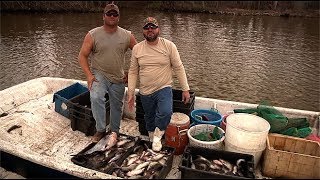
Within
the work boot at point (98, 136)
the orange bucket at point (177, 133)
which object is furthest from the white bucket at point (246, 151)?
the work boot at point (98, 136)

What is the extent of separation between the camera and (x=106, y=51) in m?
4.89

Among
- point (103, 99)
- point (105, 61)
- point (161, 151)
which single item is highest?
point (105, 61)

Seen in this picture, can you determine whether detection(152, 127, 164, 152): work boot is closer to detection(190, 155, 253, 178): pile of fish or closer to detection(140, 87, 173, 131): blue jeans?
detection(140, 87, 173, 131): blue jeans

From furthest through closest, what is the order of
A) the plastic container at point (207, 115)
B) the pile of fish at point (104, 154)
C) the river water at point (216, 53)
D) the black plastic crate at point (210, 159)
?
1. the river water at point (216, 53)
2. the plastic container at point (207, 115)
3. the pile of fish at point (104, 154)
4. the black plastic crate at point (210, 159)

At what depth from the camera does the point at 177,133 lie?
198 inches

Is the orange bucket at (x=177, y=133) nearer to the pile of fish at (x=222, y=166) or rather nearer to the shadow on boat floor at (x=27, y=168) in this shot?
the pile of fish at (x=222, y=166)

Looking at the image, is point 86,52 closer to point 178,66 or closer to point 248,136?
point 178,66

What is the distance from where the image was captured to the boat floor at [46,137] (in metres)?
4.47

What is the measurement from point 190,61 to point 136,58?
10.9 metres

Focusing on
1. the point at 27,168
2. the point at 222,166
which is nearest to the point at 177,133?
the point at 222,166

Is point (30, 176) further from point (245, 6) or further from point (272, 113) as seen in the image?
point (245, 6)

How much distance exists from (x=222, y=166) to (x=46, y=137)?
10.5 feet

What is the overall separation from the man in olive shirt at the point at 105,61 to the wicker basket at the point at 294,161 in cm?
234

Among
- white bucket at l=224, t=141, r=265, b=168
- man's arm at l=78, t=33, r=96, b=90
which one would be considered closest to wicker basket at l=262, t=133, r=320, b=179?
white bucket at l=224, t=141, r=265, b=168
